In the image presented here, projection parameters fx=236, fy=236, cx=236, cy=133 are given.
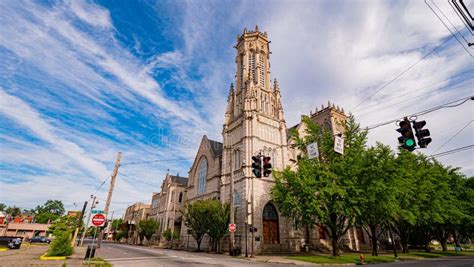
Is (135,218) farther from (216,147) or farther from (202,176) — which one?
(216,147)

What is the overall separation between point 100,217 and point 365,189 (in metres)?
22.7

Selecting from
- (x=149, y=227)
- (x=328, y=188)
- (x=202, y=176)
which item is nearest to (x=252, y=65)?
(x=202, y=176)

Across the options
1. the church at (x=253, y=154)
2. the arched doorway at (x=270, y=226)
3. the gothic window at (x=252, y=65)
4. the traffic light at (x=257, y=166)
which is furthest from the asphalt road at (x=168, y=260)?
the gothic window at (x=252, y=65)

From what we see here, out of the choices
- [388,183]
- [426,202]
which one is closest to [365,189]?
[388,183]

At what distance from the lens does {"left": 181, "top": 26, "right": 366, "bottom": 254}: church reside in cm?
3130

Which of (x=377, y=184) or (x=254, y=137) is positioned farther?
(x=254, y=137)

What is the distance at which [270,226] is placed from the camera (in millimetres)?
32125

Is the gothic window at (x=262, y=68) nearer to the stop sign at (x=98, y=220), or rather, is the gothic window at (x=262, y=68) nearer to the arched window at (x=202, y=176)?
the arched window at (x=202, y=176)

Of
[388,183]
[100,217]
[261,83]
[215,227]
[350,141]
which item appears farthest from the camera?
[261,83]

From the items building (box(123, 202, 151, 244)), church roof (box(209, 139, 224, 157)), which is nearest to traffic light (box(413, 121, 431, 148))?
church roof (box(209, 139, 224, 157))

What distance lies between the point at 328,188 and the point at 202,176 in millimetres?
28235

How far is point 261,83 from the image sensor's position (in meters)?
43.0

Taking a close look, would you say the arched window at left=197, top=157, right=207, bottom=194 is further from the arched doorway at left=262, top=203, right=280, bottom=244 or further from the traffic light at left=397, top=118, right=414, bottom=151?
the traffic light at left=397, top=118, right=414, bottom=151

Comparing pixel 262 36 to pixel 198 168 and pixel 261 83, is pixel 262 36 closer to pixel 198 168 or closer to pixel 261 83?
pixel 261 83
